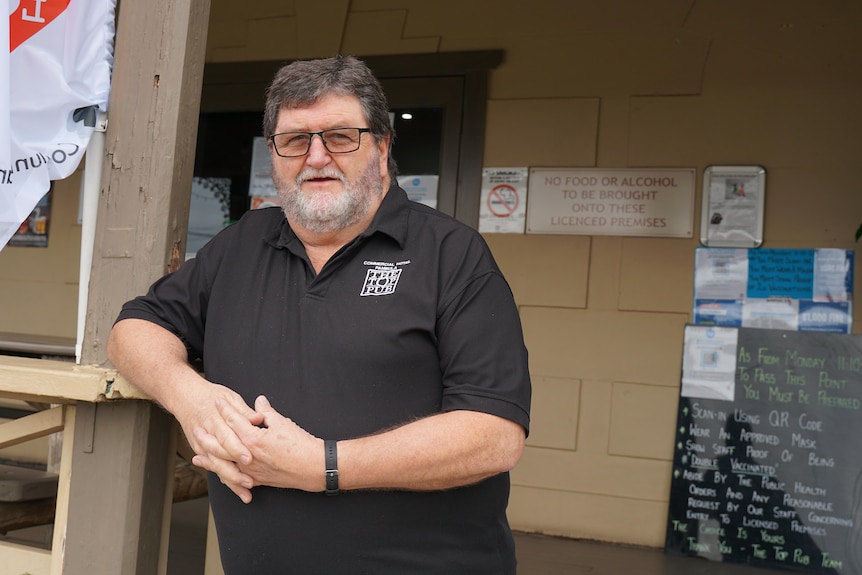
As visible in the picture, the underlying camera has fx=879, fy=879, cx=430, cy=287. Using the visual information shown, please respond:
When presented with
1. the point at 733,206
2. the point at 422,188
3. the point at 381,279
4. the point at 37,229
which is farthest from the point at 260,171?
the point at 381,279

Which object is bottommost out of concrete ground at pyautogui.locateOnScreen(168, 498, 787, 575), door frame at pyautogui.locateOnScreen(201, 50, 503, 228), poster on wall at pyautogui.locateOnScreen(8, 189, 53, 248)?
concrete ground at pyautogui.locateOnScreen(168, 498, 787, 575)

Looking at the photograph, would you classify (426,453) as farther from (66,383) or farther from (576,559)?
(576,559)

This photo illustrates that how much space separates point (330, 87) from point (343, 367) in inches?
25.3

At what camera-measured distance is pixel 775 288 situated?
4.20m

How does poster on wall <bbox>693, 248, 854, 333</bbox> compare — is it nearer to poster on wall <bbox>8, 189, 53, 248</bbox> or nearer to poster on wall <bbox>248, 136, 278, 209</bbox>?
poster on wall <bbox>248, 136, 278, 209</bbox>

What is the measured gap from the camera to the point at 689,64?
14.3ft

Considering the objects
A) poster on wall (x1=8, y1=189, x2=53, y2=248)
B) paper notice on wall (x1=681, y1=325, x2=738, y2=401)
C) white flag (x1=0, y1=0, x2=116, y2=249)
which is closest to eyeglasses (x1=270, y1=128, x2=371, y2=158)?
white flag (x1=0, y1=0, x2=116, y2=249)

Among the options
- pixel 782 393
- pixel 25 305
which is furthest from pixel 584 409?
pixel 25 305

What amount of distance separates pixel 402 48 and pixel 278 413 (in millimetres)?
3464

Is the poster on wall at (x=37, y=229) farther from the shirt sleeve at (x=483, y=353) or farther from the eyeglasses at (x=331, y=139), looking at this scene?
the shirt sleeve at (x=483, y=353)

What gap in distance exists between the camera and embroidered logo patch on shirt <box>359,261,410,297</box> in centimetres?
189

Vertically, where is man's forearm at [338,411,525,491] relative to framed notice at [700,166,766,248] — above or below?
below

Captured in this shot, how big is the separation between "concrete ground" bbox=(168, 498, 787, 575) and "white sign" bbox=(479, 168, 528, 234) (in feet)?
5.25

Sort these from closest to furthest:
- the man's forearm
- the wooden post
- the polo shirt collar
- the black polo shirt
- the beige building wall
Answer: the man's forearm < the black polo shirt < the polo shirt collar < the wooden post < the beige building wall
